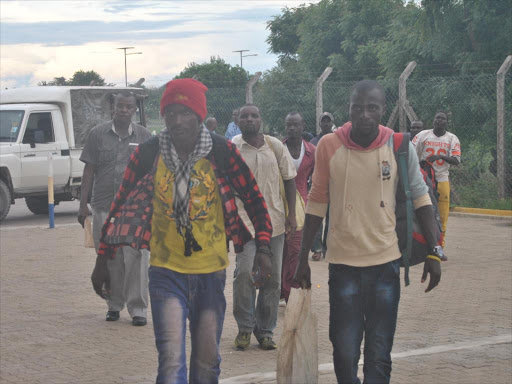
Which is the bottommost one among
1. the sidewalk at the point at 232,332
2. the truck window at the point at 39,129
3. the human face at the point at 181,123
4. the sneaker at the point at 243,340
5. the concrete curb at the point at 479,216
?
the concrete curb at the point at 479,216

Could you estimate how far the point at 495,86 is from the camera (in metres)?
18.7

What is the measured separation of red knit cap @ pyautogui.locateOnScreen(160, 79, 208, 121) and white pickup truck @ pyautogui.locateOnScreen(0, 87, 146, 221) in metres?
13.6

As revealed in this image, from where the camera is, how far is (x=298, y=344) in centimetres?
501

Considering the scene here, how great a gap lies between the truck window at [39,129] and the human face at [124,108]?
10.4m

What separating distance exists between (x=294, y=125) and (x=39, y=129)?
419 inches

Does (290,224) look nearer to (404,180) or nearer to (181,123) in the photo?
(404,180)

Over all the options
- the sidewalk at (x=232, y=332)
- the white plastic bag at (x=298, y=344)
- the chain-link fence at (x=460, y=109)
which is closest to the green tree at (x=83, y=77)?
the chain-link fence at (x=460, y=109)

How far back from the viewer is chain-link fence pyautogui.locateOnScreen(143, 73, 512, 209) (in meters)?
18.2

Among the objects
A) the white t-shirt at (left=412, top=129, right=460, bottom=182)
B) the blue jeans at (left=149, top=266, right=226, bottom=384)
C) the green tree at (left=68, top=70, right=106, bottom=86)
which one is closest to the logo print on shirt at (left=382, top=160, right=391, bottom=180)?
the blue jeans at (left=149, top=266, right=226, bottom=384)

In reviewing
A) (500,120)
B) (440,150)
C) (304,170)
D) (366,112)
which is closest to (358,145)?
(366,112)

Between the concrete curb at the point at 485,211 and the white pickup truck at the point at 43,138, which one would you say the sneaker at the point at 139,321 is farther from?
the concrete curb at the point at 485,211

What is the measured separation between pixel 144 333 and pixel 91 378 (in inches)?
57.9

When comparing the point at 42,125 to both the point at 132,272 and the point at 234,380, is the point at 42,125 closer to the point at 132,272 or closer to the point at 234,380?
the point at 132,272

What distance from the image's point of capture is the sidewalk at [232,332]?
6371mm
